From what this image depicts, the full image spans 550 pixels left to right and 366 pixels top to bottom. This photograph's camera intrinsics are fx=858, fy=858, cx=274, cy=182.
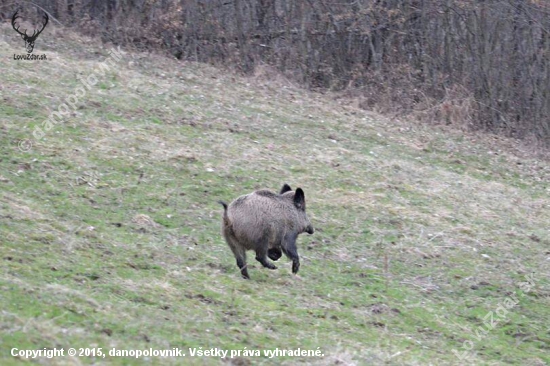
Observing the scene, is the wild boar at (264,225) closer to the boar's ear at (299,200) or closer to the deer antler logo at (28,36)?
the boar's ear at (299,200)

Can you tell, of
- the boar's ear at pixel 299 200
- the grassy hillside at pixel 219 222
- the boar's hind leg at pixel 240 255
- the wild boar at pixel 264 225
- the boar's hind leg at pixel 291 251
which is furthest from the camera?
the boar's ear at pixel 299 200

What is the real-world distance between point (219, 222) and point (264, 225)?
2374 millimetres

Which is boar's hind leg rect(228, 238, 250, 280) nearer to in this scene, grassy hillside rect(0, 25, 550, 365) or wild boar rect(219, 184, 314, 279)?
wild boar rect(219, 184, 314, 279)

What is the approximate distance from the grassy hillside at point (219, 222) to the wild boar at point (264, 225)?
309 mm

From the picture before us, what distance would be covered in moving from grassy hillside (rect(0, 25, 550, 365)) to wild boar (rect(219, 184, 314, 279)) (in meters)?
0.31

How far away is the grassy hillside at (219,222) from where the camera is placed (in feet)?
26.1

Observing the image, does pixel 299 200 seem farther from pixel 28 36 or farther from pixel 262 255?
pixel 28 36

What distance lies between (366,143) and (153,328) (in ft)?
36.5

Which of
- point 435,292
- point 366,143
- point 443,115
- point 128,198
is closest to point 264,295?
point 435,292

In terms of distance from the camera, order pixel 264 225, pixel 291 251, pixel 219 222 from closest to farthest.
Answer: pixel 264 225, pixel 291 251, pixel 219 222

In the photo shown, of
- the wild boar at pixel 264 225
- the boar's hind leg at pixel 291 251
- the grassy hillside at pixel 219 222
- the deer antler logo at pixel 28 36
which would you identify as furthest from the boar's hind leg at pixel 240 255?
the deer antler logo at pixel 28 36

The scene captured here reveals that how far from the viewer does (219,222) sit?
469 inches

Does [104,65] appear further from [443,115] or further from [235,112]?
[443,115]

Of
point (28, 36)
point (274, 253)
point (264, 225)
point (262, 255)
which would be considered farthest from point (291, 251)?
point (28, 36)
